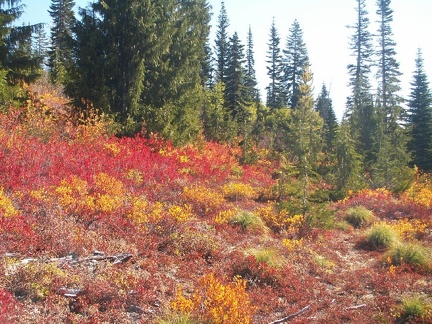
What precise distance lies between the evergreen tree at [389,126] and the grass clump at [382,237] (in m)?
10.1

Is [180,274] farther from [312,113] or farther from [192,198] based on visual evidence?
[312,113]

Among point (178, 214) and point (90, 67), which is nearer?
point (178, 214)

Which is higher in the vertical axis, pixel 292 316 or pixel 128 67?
pixel 128 67

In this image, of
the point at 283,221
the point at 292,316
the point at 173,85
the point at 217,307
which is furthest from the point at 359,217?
the point at 217,307

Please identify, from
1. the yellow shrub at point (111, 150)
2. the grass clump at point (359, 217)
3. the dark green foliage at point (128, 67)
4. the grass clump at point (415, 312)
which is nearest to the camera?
the grass clump at point (415, 312)

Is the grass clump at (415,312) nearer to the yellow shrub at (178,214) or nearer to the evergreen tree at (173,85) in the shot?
the yellow shrub at (178,214)

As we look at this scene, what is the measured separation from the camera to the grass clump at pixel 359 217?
1448 centimetres

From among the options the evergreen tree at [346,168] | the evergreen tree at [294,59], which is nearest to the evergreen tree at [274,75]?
the evergreen tree at [294,59]

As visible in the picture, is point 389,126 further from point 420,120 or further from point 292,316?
point 292,316

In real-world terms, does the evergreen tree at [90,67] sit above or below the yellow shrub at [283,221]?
above

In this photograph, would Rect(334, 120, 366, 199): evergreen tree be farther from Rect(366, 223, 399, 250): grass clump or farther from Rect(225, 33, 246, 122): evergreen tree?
Rect(225, 33, 246, 122): evergreen tree

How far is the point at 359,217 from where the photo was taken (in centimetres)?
1473

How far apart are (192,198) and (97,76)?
7.22 metres

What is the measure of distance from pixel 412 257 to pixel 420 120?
26.9m
